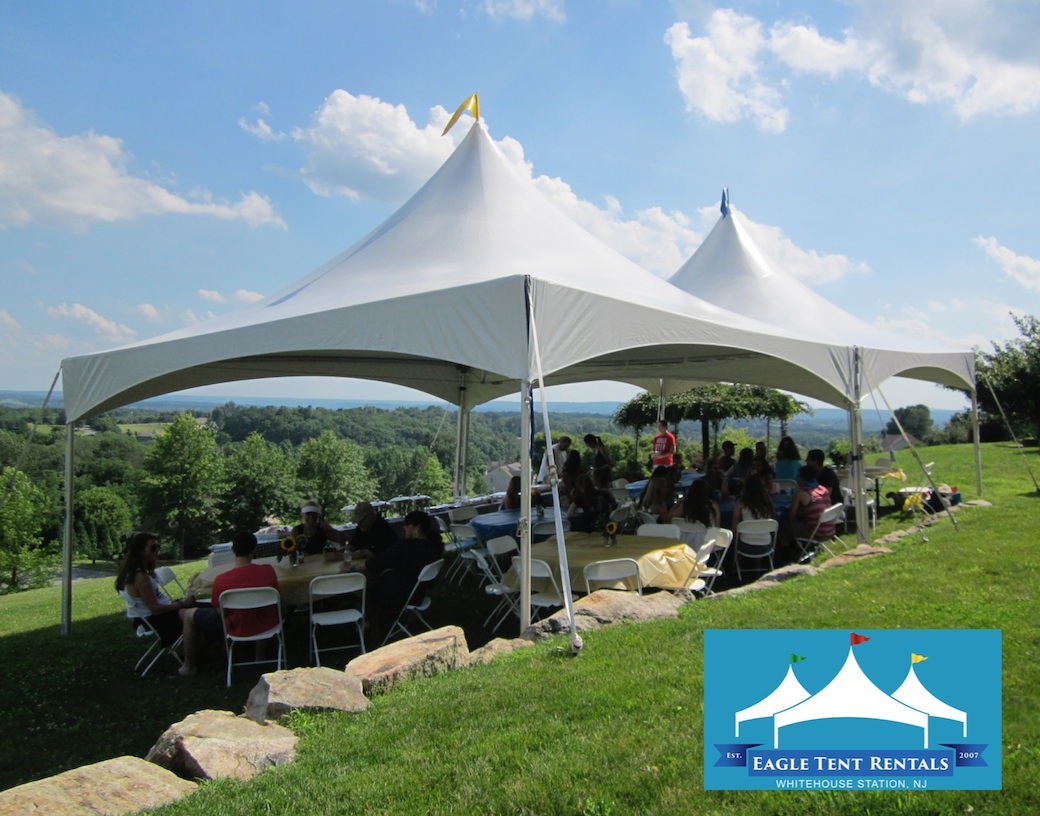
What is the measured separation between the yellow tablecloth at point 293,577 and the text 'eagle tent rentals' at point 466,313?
163 centimetres

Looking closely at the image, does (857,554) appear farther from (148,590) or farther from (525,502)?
(148,590)

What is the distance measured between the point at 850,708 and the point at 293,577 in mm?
4279

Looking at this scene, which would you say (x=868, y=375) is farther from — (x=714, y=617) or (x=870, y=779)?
(x=870, y=779)

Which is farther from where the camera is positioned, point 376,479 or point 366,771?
point 376,479

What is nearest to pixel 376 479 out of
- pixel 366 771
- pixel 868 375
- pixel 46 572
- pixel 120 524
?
pixel 120 524

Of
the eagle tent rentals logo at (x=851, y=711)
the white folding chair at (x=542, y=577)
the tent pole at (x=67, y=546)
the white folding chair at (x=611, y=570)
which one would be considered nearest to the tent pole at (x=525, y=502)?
the white folding chair at (x=542, y=577)

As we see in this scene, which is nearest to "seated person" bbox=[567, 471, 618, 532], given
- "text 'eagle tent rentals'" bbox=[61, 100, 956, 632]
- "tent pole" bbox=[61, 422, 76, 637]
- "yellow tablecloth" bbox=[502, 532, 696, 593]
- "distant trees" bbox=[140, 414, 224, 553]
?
"yellow tablecloth" bbox=[502, 532, 696, 593]

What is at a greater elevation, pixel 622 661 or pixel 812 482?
pixel 812 482

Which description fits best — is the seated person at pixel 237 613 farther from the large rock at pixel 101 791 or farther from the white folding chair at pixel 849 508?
the white folding chair at pixel 849 508

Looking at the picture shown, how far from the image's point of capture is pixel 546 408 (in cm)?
489

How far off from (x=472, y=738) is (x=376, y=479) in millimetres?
68472

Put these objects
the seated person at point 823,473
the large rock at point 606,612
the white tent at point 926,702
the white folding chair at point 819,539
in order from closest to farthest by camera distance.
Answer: the white tent at point 926,702 < the large rock at point 606,612 < the white folding chair at point 819,539 < the seated person at point 823,473

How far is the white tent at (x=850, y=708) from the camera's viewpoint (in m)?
2.56

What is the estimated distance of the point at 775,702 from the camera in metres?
2.64
